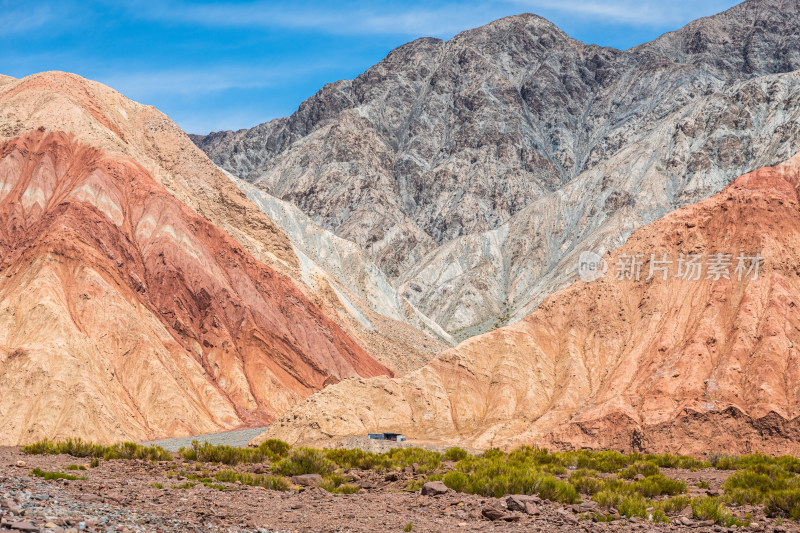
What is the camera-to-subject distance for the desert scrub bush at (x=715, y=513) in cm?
1736

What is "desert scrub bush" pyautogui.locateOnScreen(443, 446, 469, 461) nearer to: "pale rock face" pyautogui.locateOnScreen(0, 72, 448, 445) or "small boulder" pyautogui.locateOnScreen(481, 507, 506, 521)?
"small boulder" pyautogui.locateOnScreen(481, 507, 506, 521)

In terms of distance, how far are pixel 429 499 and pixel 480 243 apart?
157 meters

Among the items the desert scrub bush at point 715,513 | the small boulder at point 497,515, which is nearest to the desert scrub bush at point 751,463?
the desert scrub bush at point 715,513

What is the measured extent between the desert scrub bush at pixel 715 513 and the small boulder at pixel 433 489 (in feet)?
21.6

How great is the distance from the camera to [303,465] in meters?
23.8

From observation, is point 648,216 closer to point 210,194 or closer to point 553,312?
point 210,194

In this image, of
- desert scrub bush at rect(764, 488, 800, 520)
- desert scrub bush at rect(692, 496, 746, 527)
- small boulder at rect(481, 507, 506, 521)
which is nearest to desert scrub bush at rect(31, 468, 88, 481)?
small boulder at rect(481, 507, 506, 521)

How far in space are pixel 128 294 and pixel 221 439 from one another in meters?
23.5

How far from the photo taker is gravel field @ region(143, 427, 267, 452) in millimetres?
52928

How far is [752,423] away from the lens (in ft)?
137

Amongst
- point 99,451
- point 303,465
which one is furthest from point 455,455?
point 99,451

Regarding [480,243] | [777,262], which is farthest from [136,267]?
[480,243]

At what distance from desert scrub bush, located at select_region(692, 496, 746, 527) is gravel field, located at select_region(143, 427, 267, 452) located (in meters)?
38.3

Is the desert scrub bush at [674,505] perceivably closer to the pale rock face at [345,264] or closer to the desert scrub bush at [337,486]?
the desert scrub bush at [337,486]
